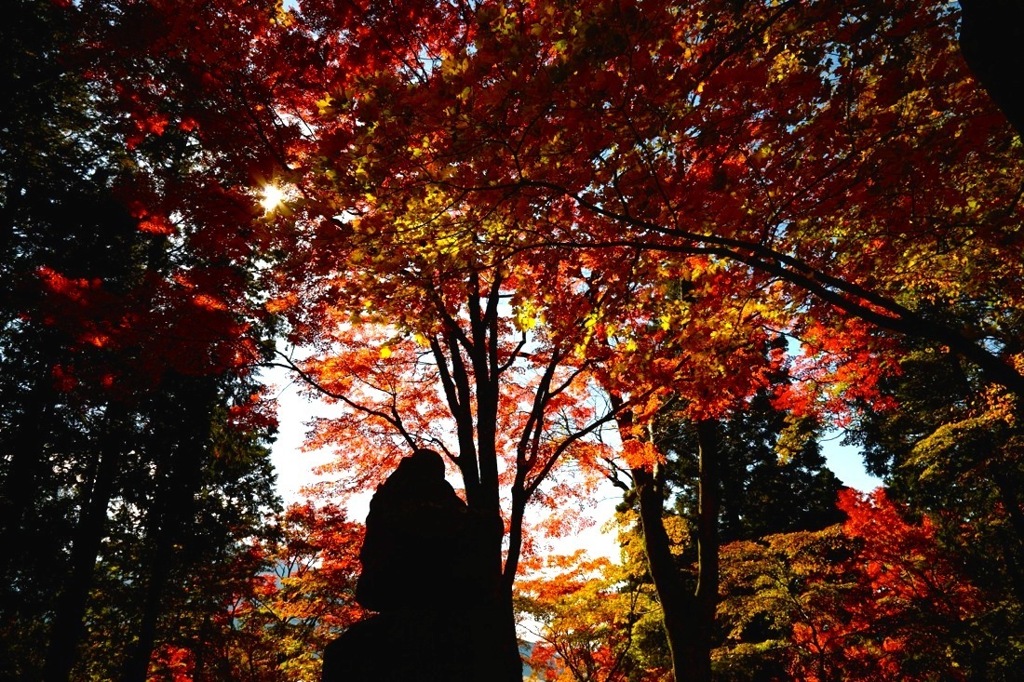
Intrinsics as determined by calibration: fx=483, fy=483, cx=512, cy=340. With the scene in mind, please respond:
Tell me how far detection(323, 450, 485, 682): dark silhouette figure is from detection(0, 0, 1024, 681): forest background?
40cm

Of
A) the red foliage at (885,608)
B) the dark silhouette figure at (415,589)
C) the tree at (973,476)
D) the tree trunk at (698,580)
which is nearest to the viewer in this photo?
the dark silhouette figure at (415,589)

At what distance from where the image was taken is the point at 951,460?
14602 mm

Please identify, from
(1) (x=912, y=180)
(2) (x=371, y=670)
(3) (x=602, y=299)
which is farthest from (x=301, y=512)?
(1) (x=912, y=180)

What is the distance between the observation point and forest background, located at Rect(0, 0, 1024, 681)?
360cm

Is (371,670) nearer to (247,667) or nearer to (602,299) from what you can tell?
(602,299)

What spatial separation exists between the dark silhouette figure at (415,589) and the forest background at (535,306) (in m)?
0.40

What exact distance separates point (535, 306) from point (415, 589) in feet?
12.9

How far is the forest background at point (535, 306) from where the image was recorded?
360 cm

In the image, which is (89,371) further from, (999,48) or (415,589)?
(999,48)

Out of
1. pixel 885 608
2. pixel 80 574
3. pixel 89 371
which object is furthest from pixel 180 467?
pixel 885 608

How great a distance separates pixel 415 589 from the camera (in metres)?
6.17

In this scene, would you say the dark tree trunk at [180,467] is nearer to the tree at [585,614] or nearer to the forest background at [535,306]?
the forest background at [535,306]

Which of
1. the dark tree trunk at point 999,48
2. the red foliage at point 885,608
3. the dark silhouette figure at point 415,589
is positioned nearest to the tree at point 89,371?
the dark silhouette figure at point 415,589

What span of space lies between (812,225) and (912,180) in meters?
0.88
